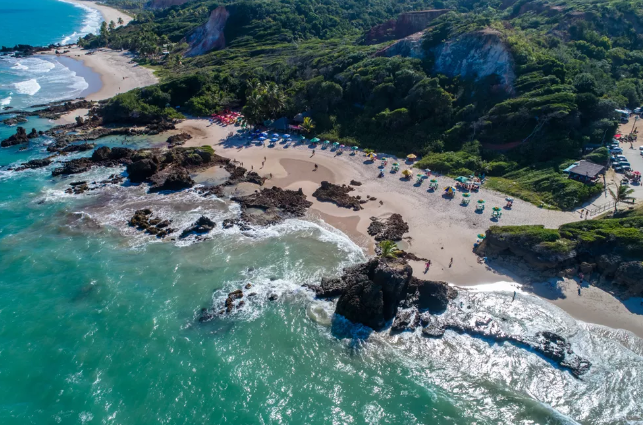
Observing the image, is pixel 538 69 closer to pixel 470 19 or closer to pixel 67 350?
pixel 470 19

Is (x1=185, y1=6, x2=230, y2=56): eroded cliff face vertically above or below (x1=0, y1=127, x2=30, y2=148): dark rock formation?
above

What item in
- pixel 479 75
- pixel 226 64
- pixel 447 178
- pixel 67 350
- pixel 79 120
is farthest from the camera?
pixel 226 64

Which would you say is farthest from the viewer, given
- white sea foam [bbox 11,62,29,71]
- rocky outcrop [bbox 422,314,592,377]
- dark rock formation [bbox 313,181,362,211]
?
white sea foam [bbox 11,62,29,71]

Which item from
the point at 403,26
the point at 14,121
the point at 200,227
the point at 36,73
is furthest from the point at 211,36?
the point at 200,227

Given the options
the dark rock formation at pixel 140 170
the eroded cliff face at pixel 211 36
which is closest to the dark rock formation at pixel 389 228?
the dark rock formation at pixel 140 170

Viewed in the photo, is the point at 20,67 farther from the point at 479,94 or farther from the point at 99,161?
the point at 479,94

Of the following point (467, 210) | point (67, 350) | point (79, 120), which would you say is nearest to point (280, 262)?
point (67, 350)

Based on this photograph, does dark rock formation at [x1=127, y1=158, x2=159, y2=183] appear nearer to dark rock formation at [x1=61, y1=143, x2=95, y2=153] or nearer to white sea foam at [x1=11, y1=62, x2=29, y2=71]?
dark rock formation at [x1=61, y1=143, x2=95, y2=153]

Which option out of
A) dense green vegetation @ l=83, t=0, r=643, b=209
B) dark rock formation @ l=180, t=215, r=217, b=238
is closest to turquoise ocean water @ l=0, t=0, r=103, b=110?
dense green vegetation @ l=83, t=0, r=643, b=209
